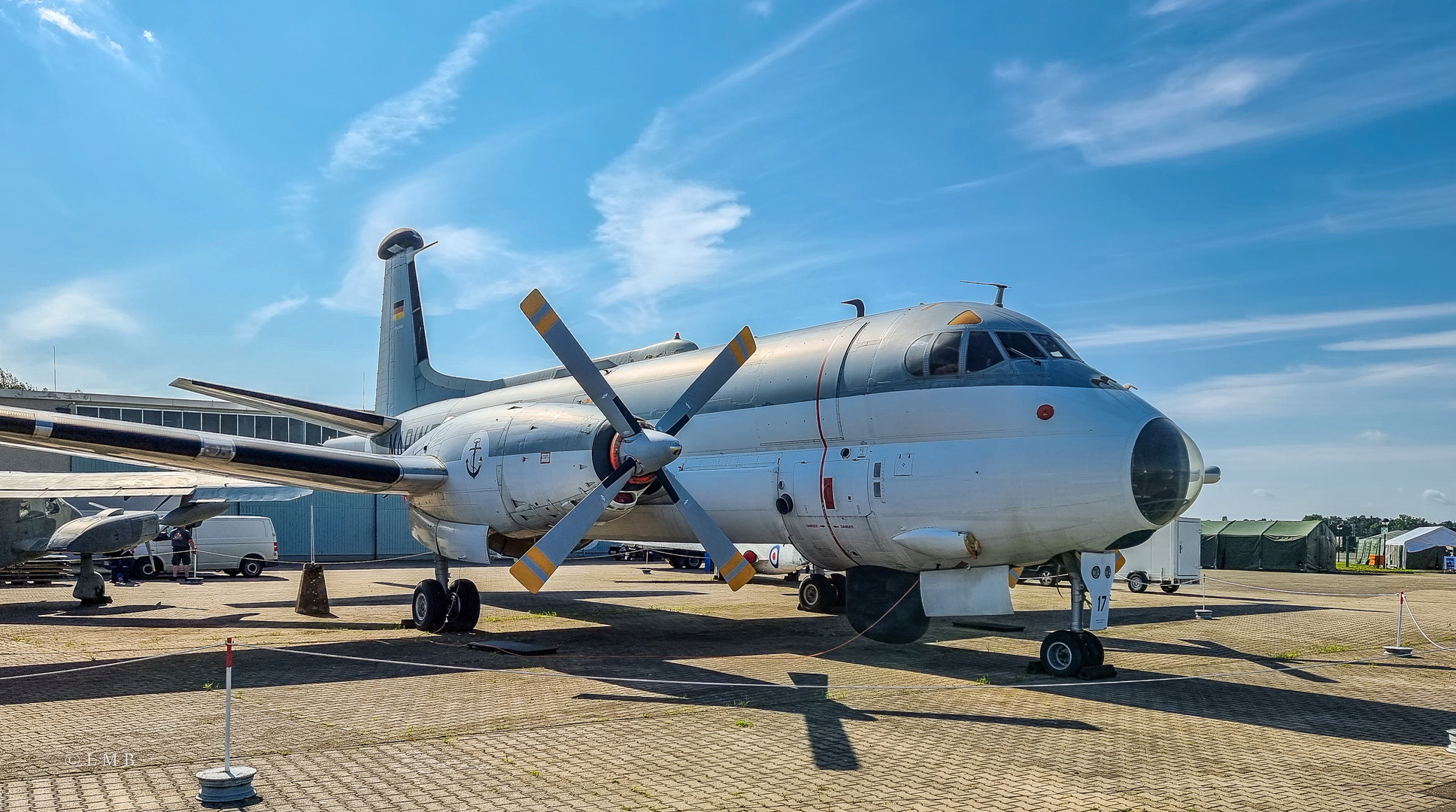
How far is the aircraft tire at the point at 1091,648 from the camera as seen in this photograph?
466 inches

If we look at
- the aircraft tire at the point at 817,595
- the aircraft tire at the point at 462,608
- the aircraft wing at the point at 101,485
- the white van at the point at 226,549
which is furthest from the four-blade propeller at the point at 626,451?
the white van at the point at 226,549

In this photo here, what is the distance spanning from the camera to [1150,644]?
16406 millimetres

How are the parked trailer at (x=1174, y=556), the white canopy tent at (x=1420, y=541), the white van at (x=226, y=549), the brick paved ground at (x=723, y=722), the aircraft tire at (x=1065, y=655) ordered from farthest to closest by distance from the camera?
the white canopy tent at (x=1420, y=541) < the white van at (x=226, y=549) < the parked trailer at (x=1174, y=556) < the aircraft tire at (x=1065, y=655) < the brick paved ground at (x=723, y=722)

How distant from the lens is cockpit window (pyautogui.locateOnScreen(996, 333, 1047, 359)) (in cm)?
1230

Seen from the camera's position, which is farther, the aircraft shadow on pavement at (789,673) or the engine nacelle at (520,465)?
the engine nacelle at (520,465)

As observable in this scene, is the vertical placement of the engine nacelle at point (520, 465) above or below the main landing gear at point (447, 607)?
above

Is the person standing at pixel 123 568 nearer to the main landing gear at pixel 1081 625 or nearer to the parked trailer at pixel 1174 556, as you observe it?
the main landing gear at pixel 1081 625

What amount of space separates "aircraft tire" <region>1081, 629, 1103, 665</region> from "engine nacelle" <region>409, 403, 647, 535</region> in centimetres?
599

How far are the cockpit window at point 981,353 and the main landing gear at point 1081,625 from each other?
2487 mm

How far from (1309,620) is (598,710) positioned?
58.2ft

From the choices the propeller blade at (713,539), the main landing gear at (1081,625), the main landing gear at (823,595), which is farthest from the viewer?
the main landing gear at (823,595)

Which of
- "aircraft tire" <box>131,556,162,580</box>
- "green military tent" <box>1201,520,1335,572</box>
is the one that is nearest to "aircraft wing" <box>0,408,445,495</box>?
"aircraft tire" <box>131,556,162,580</box>

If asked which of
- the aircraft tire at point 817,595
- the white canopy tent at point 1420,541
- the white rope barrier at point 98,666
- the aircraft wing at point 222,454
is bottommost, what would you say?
the white canopy tent at point 1420,541

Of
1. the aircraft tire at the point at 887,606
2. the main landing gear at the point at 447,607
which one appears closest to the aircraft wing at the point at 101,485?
the main landing gear at the point at 447,607
